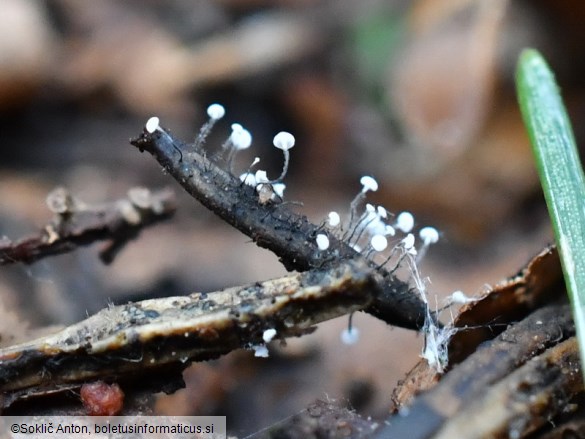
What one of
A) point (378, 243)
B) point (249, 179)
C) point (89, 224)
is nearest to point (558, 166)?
point (378, 243)

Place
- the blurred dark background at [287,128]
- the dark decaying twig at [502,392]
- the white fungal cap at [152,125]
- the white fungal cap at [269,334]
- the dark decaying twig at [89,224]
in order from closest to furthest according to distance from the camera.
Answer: the dark decaying twig at [502,392], the white fungal cap at [269,334], the white fungal cap at [152,125], the dark decaying twig at [89,224], the blurred dark background at [287,128]

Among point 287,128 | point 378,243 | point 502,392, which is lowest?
point 502,392

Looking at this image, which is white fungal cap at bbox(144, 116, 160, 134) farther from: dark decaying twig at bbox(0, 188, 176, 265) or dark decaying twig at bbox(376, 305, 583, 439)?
dark decaying twig at bbox(376, 305, 583, 439)

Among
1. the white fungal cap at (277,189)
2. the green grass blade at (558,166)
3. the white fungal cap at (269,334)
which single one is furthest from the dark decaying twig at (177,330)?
the green grass blade at (558,166)

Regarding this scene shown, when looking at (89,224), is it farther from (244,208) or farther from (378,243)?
(378,243)

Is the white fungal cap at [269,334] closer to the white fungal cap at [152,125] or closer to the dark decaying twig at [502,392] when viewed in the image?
the dark decaying twig at [502,392]
